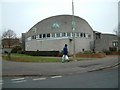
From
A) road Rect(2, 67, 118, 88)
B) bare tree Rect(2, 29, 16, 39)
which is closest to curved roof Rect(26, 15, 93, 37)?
bare tree Rect(2, 29, 16, 39)

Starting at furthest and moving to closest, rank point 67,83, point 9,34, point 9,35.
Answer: point 9,34 → point 9,35 → point 67,83

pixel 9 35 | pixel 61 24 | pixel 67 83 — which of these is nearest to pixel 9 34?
pixel 9 35

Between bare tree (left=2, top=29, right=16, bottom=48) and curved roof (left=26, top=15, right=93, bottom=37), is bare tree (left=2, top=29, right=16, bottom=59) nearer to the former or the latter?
bare tree (left=2, top=29, right=16, bottom=48)

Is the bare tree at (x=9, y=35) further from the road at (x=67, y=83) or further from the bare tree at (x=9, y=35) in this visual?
the road at (x=67, y=83)

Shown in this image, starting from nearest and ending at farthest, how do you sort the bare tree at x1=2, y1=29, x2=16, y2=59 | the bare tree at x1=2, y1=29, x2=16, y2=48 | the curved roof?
the curved roof, the bare tree at x1=2, y1=29, x2=16, y2=59, the bare tree at x1=2, y1=29, x2=16, y2=48

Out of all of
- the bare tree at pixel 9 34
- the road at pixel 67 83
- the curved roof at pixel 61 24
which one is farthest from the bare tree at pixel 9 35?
the road at pixel 67 83

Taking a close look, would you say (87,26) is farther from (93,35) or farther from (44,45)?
(44,45)

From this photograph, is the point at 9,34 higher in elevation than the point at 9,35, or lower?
higher

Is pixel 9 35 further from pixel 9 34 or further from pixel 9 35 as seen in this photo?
pixel 9 34

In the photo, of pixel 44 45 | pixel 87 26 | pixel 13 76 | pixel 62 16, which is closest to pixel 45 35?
pixel 44 45

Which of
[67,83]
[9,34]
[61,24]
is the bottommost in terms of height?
[67,83]

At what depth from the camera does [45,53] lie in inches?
1807

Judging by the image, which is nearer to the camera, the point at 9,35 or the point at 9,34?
the point at 9,35

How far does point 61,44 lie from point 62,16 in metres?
6.44
